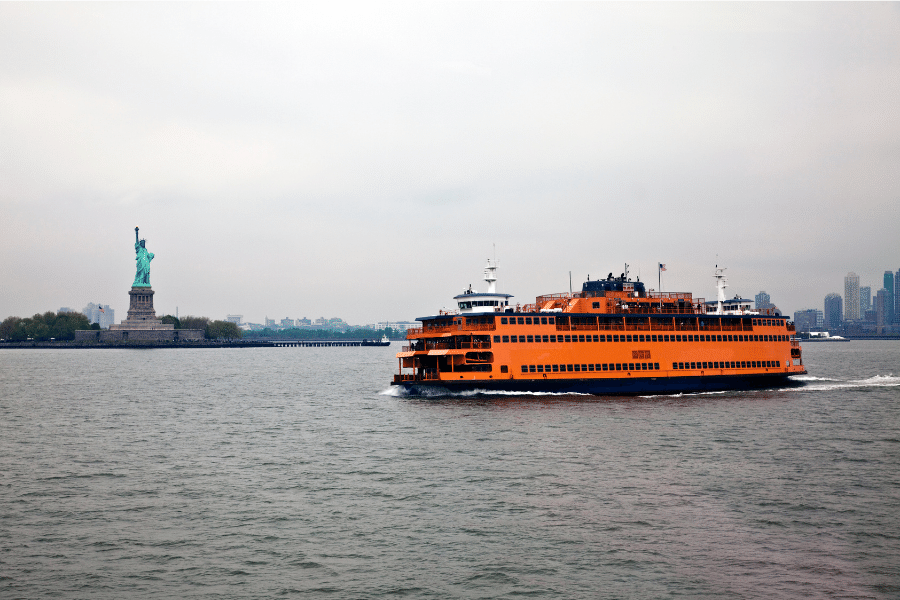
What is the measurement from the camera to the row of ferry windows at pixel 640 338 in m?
61.9

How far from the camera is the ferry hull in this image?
60.7m

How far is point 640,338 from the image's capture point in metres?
66.4

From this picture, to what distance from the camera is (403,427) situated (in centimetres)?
4694

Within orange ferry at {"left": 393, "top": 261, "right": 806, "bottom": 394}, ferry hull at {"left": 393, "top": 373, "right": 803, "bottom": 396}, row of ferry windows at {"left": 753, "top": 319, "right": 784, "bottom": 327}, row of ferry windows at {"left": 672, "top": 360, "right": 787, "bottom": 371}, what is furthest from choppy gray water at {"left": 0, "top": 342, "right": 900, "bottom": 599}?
row of ferry windows at {"left": 753, "top": 319, "right": 784, "bottom": 327}

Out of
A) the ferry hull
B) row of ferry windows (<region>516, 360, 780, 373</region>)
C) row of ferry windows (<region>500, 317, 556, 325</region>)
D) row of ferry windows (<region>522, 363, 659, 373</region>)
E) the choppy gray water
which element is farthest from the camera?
row of ferry windows (<region>516, 360, 780, 373</region>)

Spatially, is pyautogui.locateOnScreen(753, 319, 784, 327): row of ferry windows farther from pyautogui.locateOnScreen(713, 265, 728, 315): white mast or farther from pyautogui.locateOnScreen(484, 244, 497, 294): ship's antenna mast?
pyautogui.locateOnScreen(484, 244, 497, 294): ship's antenna mast

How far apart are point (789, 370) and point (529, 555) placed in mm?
62789

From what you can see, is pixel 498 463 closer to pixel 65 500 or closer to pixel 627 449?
pixel 627 449

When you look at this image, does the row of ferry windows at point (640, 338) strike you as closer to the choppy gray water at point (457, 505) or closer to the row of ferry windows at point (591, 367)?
the row of ferry windows at point (591, 367)

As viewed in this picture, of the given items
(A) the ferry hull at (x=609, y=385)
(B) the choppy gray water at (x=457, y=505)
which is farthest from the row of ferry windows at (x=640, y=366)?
(B) the choppy gray water at (x=457, y=505)

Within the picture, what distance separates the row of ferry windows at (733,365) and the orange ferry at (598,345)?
10 cm

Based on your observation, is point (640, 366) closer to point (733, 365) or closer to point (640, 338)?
point (640, 338)

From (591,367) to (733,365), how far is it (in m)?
17.1

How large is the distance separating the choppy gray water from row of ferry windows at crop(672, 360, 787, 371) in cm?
1476
